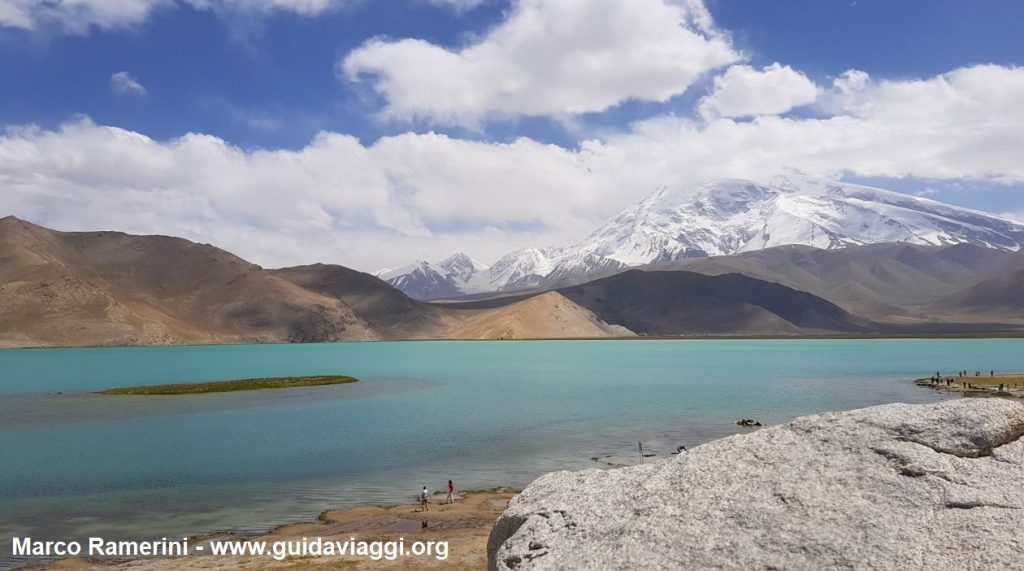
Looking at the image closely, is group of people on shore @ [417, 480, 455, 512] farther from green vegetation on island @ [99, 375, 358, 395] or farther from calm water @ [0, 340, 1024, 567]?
green vegetation on island @ [99, 375, 358, 395]

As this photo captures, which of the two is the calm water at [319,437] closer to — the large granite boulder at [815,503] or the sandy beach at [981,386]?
the sandy beach at [981,386]

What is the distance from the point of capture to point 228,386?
322 ft

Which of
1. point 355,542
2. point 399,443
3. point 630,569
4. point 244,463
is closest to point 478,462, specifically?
point 399,443

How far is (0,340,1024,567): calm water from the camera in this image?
111ft

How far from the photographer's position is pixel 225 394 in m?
90.7

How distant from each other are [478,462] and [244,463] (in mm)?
14992

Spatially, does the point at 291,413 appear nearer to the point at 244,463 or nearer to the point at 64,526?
the point at 244,463

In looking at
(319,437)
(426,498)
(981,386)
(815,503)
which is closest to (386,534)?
(426,498)

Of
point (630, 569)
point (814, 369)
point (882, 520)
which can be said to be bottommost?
point (814, 369)

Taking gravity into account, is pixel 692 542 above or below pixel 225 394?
above

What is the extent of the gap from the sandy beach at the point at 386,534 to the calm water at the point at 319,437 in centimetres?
246

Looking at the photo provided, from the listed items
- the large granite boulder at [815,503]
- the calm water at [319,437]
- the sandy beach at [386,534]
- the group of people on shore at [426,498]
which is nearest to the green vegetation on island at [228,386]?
the calm water at [319,437]

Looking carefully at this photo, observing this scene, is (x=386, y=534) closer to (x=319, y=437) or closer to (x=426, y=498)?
(x=426, y=498)

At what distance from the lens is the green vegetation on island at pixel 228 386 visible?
91312 millimetres
